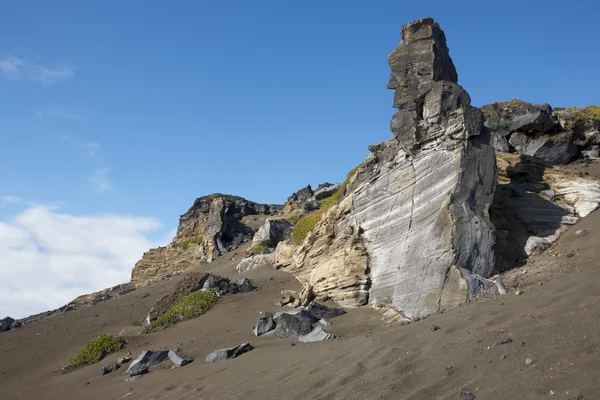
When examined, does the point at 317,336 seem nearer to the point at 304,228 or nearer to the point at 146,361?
the point at 146,361

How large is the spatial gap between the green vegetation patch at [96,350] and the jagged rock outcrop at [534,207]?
12.3m

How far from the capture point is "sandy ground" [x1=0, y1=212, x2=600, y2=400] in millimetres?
6859

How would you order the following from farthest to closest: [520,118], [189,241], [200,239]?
1. [189,241]
2. [200,239]
3. [520,118]

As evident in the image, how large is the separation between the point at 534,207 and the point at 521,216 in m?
0.63

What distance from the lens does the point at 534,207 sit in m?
15.4

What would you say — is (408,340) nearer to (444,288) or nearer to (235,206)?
(444,288)

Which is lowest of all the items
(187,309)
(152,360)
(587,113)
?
(152,360)

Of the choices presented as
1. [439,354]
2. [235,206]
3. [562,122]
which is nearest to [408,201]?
[439,354]

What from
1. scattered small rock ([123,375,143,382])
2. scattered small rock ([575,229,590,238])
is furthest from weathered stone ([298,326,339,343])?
scattered small rock ([575,229,590,238])

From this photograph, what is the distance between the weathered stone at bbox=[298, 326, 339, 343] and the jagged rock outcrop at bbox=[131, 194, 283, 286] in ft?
80.9

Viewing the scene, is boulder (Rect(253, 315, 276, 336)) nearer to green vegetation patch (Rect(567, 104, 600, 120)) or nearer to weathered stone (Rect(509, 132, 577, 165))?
weathered stone (Rect(509, 132, 577, 165))

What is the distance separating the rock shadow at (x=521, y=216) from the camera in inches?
527

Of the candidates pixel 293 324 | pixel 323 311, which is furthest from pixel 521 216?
pixel 293 324

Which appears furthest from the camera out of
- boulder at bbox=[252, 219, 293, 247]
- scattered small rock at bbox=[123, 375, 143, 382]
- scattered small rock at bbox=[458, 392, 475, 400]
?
boulder at bbox=[252, 219, 293, 247]
